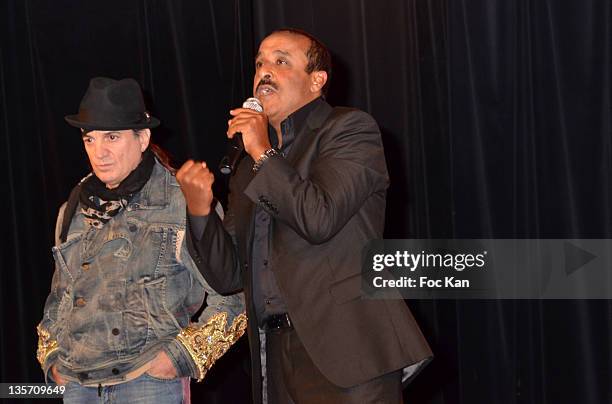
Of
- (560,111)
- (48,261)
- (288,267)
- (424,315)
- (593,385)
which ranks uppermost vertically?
(560,111)

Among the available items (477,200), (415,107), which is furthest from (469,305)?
(415,107)

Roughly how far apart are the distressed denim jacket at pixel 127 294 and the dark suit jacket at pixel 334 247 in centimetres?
23

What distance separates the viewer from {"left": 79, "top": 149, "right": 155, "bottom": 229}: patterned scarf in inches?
96.0

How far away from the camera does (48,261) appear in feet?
14.6

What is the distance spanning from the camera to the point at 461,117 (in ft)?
13.2

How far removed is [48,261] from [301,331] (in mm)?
2639

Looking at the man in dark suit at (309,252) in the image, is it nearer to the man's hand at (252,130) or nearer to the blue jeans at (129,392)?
the man's hand at (252,130)

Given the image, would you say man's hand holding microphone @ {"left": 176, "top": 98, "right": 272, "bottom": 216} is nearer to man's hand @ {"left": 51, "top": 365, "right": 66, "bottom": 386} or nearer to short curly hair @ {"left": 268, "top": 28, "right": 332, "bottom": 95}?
short curly hair @ {"left": 268, "top": 28, "right": 332, "bottom": 95}

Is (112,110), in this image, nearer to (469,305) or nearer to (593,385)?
(469,305)

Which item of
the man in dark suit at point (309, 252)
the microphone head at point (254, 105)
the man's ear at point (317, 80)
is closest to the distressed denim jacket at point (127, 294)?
the man in dark suit at point (309, 252)

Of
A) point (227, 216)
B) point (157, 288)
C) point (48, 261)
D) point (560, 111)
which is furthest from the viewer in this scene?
point (48, 261)

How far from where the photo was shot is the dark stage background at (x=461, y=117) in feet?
12.9

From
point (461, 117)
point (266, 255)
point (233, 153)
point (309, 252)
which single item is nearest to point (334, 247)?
point (309, 252)

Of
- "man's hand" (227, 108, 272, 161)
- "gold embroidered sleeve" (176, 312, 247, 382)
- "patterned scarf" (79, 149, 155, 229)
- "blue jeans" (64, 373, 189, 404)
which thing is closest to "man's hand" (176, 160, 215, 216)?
"man's hand" (227, 108, 272, 161)
